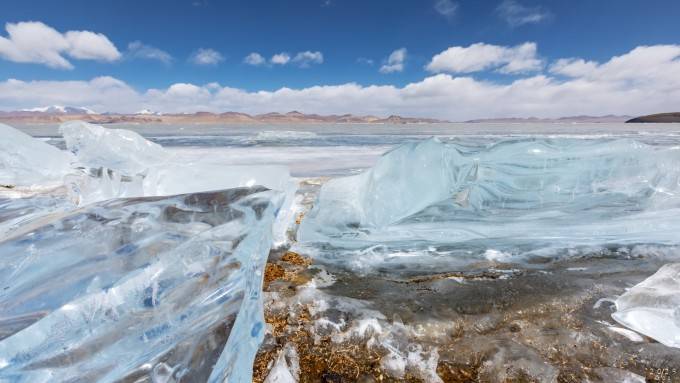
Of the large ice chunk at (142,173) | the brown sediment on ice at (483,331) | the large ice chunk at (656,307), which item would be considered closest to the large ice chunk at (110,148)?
the large ice chunk at (142,173)

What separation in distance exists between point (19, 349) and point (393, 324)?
1.18 m

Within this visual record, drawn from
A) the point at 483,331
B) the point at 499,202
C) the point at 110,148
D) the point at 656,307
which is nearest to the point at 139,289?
the point at 483,331

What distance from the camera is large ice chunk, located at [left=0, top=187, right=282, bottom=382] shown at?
93cm

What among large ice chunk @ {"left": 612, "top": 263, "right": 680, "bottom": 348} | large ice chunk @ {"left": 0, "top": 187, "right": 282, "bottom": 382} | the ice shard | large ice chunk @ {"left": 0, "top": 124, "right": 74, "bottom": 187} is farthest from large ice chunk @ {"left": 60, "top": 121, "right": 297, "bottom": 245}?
large ice chunk @ {"left": 612, "top": 263, "right": 680, "bottom": 348}

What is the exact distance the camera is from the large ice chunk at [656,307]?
121 cm

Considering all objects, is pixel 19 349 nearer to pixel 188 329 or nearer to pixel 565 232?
pixel 188 329

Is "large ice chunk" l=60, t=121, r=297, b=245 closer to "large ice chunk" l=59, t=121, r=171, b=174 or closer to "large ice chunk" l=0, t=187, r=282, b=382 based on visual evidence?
"large ice chunk" l=59, t=121, r=171, b=174

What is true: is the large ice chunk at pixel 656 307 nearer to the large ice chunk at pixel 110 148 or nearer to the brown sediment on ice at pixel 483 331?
the brown sediment on ice at pixel 483 331

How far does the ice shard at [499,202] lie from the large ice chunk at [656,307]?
0.61 meters

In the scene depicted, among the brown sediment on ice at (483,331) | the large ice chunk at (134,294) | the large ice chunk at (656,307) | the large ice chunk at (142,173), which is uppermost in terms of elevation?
the large ice chunk at (142,173)

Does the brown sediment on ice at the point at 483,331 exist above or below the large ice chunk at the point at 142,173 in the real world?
below

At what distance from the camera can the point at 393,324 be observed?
1.34 m

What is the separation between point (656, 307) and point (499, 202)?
1.37m

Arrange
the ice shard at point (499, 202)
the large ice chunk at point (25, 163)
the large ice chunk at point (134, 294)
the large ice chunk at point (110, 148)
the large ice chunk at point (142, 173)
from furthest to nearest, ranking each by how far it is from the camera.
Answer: the large ice chunk at point (25, 163)
the large ice chunk at point (110, 148)
the large ice chunk at point (142, 173)
the ice shard at point (499, 202)
the large ice chunk at point (134, 294)
